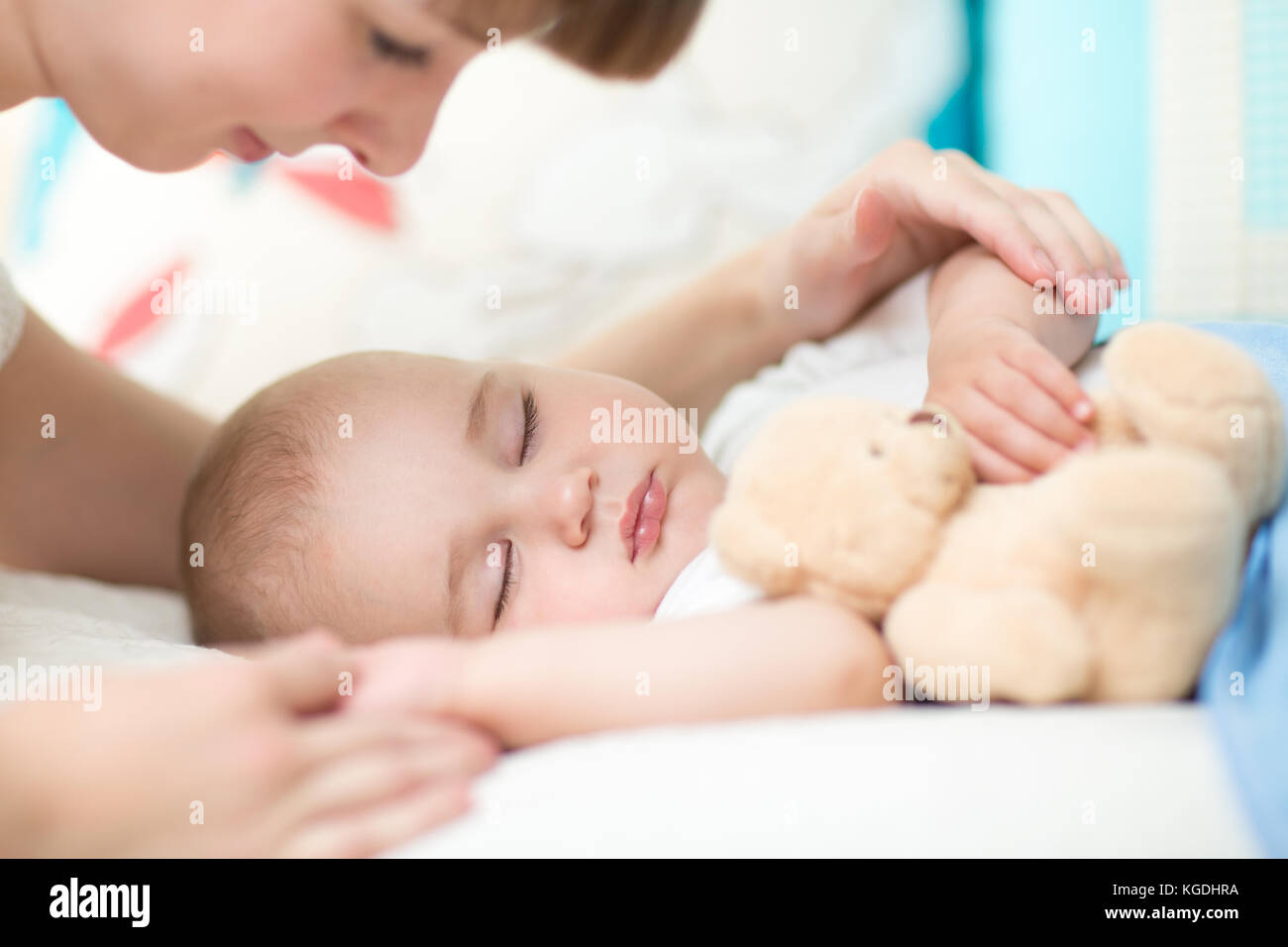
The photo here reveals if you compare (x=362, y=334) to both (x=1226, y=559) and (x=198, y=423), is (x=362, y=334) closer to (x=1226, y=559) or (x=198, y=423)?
(x=198, y=423)

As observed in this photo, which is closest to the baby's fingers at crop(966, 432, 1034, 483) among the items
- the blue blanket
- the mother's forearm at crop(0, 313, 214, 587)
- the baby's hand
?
the baby's hand

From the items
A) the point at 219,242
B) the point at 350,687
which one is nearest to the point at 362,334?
the point at 219,242

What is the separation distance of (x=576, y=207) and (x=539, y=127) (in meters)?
0.18

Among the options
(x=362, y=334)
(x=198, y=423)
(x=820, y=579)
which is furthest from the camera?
(x=362, y=334)

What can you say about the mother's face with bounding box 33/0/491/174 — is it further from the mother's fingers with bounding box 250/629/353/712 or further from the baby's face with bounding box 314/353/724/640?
the mother's fingers with bounding box 250/629/353/712

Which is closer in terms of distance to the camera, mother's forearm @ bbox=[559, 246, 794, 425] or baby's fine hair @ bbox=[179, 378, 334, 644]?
baby's fine hair @ bbox=[179, 378, 334, 644]

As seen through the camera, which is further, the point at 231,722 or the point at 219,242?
the point at 219,242

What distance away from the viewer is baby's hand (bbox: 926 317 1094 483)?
26.1 inches

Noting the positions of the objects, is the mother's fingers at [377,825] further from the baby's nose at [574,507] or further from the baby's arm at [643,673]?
the baby's nose at [574,507]

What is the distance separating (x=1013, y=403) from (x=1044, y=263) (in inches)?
11.4

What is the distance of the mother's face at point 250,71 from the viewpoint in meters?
0.90

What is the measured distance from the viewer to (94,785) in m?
0.49

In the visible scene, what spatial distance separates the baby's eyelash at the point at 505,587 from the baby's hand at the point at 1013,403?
39 cm

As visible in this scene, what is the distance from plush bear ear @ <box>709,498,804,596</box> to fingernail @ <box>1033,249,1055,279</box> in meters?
0.47
